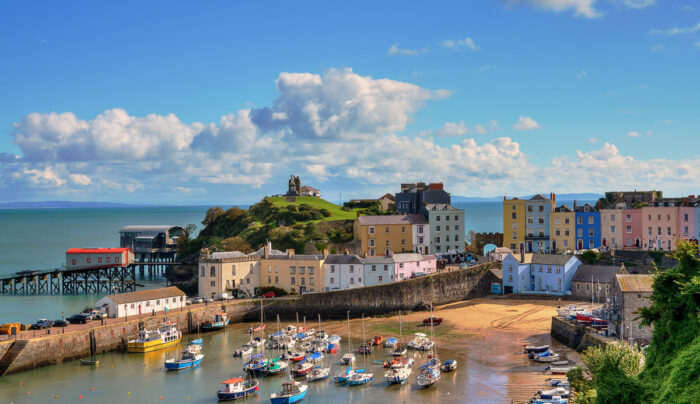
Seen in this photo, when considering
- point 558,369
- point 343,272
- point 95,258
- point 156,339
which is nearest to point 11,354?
point 156,339

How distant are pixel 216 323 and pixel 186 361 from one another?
13017mm

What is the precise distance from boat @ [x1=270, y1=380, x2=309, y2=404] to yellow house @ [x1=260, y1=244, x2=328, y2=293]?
1099 inches

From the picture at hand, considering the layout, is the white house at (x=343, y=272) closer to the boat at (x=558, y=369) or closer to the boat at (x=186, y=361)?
the boat at (x=186, y=361)

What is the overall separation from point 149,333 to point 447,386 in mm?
25498

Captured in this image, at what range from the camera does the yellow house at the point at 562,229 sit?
7350cm

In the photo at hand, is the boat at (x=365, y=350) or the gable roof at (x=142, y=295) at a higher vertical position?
the gable roof at (x=142, y=295)

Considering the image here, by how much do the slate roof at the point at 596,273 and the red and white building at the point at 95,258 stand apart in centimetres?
5620

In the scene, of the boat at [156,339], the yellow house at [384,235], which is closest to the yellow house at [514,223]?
the yellow house at [384,235]

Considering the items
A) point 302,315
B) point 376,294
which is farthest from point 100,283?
point 376,294

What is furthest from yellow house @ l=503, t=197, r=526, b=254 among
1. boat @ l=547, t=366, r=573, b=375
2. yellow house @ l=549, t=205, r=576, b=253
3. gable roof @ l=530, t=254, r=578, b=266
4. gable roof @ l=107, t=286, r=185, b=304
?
gable roof @ l=107, t=286, r=185, b=304

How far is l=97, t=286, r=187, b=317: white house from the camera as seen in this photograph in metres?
54.9

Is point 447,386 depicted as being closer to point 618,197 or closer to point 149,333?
point 149,333

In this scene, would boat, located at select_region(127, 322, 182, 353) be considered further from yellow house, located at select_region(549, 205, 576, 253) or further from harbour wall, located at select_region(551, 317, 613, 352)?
yellow house, located at select_region(549, 205, 576, 253)

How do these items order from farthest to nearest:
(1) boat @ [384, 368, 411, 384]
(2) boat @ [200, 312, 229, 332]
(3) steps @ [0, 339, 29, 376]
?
(2) boat @ [200, 312, 229, 332]
(3) steps @ [0, 339, 29, 376]
(1) boat @ [384, 368, 411, 384]
